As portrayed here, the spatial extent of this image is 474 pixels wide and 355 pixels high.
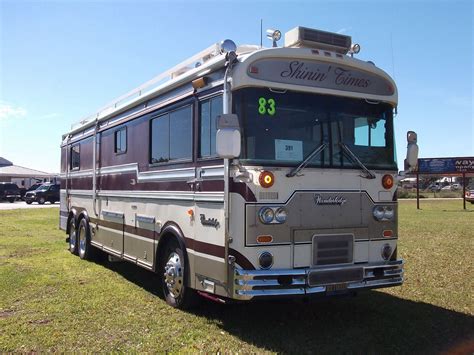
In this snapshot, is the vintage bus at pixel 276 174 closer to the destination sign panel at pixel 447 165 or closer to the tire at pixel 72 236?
the tire at pixel 72 236

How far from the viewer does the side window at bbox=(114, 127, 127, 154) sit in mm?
8594

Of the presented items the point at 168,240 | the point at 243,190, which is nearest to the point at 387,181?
the point at 243,190

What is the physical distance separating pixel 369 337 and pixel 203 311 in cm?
209

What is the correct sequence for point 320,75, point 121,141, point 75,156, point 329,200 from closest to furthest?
1. point 329,200
2. point 320,75
3. point 121,141
4. point 75,156

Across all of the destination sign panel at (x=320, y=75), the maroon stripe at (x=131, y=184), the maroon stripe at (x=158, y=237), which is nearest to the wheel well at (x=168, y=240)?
the maroon stripe at (x=158, y=237)

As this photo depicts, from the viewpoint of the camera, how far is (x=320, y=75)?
589 cm

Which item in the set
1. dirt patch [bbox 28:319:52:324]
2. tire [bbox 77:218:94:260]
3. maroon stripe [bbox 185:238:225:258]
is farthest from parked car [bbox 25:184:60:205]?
maroon stripe [bbox 185:238:225:258]

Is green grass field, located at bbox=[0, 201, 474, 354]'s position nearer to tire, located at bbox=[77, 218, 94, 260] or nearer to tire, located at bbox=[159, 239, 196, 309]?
tire, located at bbox=[159, 239, 196, 309]

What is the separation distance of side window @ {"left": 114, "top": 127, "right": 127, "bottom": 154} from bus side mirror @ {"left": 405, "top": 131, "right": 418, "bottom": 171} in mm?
4529

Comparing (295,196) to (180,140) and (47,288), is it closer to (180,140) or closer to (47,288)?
(180,140)

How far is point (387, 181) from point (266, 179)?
1745mm

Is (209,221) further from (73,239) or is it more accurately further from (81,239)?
(73,239)

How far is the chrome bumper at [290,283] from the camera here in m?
5.18

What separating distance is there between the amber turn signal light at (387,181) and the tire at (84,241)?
6607 millimetres
